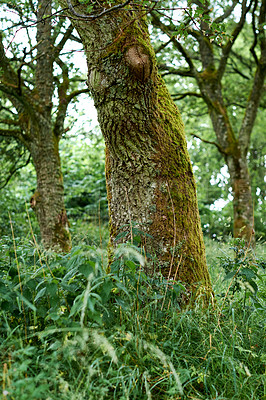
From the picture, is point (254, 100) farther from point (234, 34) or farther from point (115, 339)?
point (115, 339)

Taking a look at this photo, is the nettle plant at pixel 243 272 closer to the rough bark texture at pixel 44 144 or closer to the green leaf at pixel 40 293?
the green leaf at pixel 40 293

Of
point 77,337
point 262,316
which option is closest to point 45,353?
point 77,337

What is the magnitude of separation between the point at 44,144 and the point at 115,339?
4.96 m

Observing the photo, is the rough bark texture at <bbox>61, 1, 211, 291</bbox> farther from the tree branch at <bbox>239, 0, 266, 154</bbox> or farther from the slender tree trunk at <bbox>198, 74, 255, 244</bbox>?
the tree branch at <bbox>239, 0, 266, 154</bbox>

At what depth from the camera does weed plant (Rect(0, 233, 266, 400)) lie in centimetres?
180

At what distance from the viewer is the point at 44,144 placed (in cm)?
644

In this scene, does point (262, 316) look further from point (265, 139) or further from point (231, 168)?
point (265, 139)

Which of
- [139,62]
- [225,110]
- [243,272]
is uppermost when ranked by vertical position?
[225,110]

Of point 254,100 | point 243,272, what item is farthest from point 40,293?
point 254,100

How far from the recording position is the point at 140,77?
2.80m

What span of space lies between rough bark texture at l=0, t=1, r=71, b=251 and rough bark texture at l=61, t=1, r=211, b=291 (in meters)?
3.32

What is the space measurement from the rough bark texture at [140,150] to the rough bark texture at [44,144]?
3316 mm

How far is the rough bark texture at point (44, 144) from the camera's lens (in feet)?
20.4

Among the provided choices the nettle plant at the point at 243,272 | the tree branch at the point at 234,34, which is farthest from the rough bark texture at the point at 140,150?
the tree branch at the point at 234,34
